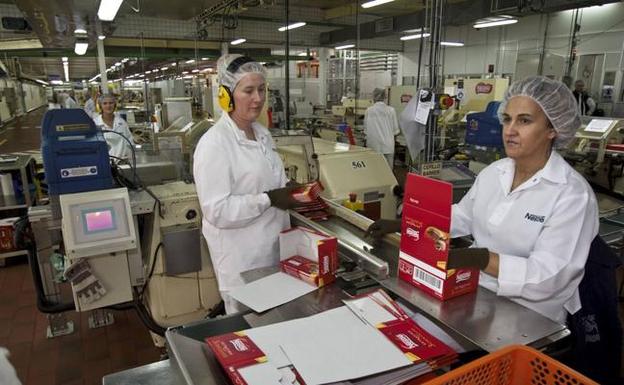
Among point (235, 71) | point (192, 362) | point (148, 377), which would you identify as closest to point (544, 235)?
point (192, 362)

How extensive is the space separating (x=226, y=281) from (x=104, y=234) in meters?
0.75

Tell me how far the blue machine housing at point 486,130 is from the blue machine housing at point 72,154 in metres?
2.93

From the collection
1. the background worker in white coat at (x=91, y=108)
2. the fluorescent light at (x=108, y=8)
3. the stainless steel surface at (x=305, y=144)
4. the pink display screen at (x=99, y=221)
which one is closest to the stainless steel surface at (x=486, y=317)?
the stainless steel surface at (x=305, y=144)

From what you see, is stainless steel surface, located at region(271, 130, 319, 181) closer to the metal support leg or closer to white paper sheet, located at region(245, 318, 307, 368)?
A: white paper sheet, located at region(245, 318, 307, 368)

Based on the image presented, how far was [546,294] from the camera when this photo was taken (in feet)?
3.94

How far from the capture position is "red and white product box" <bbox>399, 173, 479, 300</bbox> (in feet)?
3.60

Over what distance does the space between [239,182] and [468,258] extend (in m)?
0.97

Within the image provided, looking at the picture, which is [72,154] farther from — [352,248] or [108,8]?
[108,8]

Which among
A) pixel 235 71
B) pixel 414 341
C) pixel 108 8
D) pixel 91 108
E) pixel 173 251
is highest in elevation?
pixel 108 8

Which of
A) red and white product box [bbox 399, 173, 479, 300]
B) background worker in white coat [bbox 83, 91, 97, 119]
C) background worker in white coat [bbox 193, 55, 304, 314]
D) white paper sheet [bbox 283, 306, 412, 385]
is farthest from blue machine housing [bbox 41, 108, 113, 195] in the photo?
red and white product box [bbox 399, 173, 479, 300]

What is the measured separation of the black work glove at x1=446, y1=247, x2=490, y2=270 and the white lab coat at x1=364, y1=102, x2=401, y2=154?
16.3 ft

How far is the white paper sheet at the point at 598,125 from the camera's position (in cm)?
369

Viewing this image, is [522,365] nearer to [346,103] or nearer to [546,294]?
[546,294]

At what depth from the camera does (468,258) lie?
117cm
